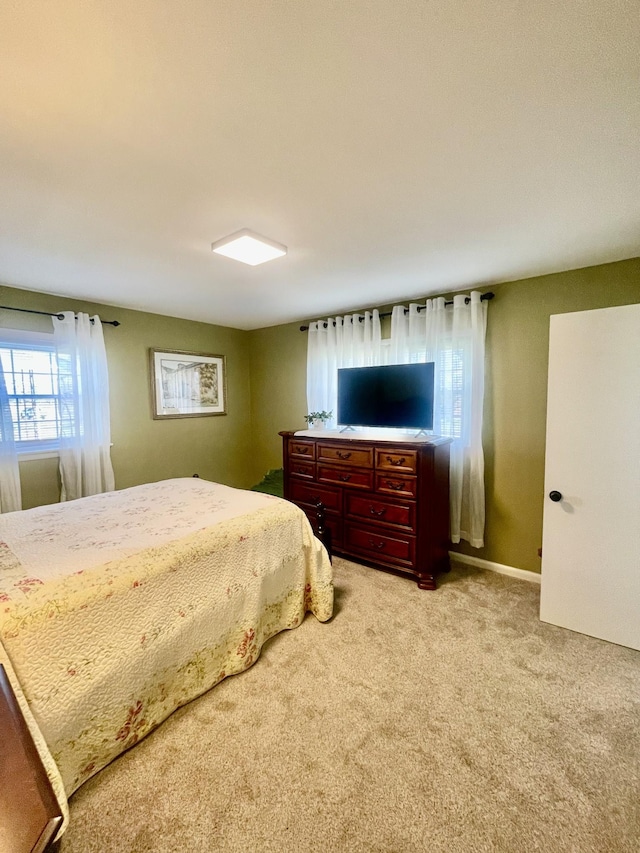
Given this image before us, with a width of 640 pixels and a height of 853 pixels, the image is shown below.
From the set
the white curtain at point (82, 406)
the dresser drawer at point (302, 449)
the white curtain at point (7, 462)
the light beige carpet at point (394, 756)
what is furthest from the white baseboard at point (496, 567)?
Answer: the white curtain at point (7, 462)

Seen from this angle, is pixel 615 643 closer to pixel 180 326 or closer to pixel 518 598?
pixel 518 598

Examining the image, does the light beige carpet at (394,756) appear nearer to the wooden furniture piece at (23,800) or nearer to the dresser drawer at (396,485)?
the wooden furniture piece at (23,800)

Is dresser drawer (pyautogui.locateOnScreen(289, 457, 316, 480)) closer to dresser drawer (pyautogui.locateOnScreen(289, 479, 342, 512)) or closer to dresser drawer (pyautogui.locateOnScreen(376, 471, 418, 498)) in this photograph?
dresser drawer (pyautogui.locateOnScreen(289, 479, 342, 512))

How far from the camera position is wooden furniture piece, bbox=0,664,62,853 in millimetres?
545

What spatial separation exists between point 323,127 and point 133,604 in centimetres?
196

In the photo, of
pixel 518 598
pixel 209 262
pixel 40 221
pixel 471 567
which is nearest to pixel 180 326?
pixel 209 262

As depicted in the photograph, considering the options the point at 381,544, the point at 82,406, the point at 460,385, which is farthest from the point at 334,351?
the point at 82,406

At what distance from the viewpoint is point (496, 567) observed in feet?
9.98

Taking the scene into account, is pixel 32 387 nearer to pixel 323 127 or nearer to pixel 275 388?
pixel 275 388

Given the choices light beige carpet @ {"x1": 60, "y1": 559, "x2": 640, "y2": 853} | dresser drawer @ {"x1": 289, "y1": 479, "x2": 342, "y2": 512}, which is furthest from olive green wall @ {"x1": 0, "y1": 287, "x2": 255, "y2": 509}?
light beige carpet @ {"x1": 60, "y1": 559, "x2": 640, "y2": 853}

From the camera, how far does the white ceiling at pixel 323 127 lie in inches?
35.1

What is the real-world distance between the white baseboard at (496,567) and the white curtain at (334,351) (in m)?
1.79

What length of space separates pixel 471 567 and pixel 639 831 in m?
1.97

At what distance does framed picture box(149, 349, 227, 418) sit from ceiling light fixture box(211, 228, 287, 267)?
210cm
